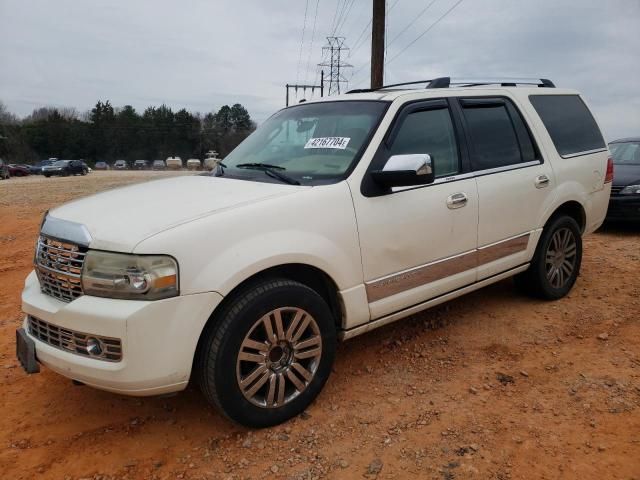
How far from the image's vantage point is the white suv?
2.49 meters

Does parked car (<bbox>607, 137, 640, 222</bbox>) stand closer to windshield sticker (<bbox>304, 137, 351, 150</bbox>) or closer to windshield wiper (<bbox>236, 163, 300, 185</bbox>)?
windshield sticker (<bbox>304, 137, 351, 150</bbox>)

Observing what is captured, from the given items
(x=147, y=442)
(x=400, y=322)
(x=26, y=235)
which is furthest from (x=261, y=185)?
(x=26, y=235)

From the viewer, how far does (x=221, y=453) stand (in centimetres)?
272

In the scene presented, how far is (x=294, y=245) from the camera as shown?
9.26 ft

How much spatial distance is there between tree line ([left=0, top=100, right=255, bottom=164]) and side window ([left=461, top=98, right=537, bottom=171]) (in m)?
72.4

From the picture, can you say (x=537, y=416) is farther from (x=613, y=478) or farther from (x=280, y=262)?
(x=280, y=262)

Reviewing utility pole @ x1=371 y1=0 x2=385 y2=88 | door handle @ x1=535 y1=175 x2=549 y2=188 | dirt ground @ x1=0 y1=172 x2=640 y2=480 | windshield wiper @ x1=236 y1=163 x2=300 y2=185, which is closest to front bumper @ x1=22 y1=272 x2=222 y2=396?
dirt ground @ x1=0 y1=172 x2=640 y2=480

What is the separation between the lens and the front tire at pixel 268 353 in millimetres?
2617

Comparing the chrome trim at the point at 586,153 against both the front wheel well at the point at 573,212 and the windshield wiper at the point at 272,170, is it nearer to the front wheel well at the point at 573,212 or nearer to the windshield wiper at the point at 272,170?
the front wheel well at the point at 573,212

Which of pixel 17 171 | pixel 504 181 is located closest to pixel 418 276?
pixel 504 181

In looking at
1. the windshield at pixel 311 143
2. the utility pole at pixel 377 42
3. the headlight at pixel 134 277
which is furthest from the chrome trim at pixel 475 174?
the utility pole at pixel 377 42

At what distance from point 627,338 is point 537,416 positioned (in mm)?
1572

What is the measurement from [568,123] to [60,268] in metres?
4.41

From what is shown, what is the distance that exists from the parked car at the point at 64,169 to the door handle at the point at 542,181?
4374 cm
